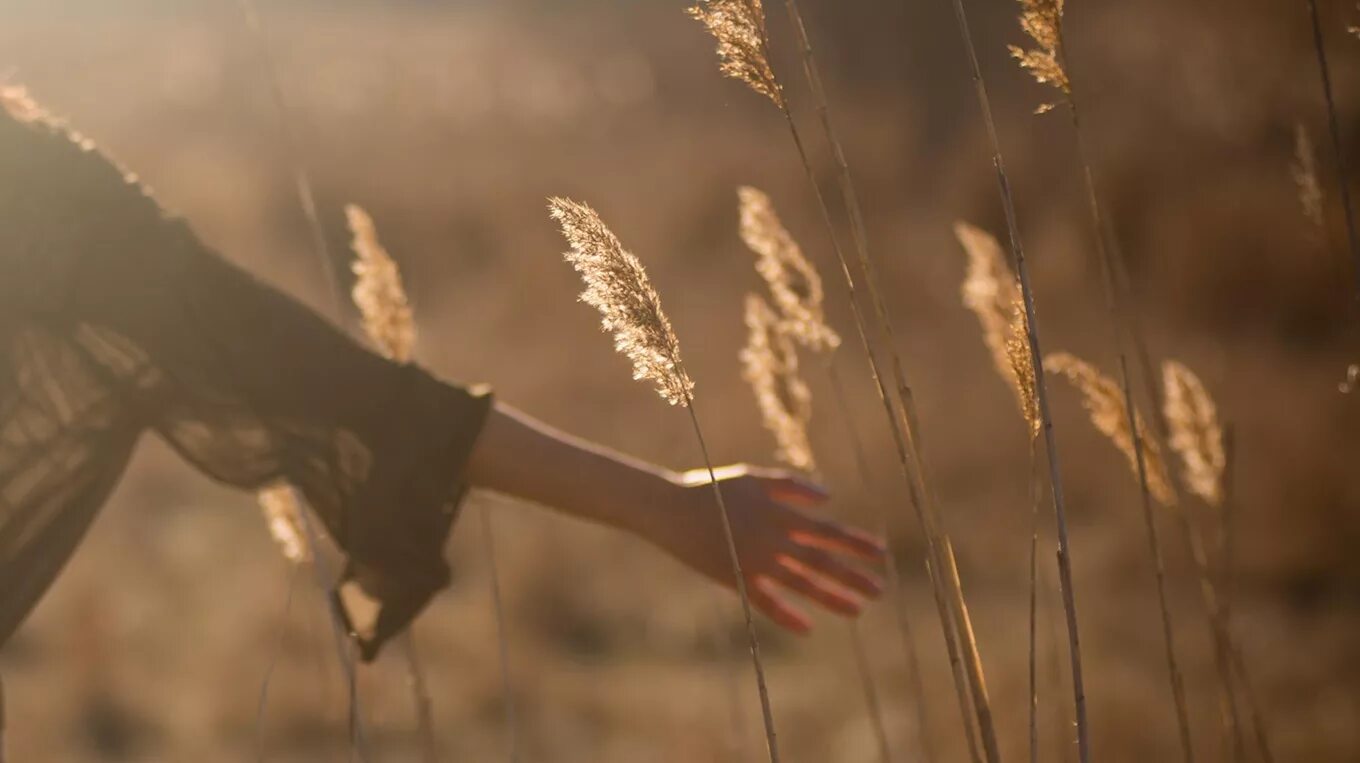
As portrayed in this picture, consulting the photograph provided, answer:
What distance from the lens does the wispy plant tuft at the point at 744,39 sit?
3.05 ft

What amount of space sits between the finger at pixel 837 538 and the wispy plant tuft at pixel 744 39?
16.2 inches

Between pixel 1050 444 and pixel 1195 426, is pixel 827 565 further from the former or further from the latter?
pixel 1195 426

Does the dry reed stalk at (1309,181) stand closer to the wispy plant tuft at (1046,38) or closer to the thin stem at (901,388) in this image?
the wispy plant tuft at (1046,38)

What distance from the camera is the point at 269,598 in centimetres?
423

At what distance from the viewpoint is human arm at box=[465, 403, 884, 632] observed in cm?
116

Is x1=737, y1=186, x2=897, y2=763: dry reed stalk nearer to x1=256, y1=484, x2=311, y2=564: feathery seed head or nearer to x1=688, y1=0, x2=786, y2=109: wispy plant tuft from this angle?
x1=688, y1=0, x2=786, y2=109: wispy plant tuft

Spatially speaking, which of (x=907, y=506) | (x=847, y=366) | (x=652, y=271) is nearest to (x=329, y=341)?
(x=907, y=506)

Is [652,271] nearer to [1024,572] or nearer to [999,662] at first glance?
[1024,572]

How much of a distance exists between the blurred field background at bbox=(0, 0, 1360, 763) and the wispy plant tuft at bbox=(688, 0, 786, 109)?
0.65m

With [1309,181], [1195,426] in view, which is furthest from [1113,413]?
[1309,181]

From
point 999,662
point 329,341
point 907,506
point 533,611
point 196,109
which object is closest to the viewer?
point 329,341

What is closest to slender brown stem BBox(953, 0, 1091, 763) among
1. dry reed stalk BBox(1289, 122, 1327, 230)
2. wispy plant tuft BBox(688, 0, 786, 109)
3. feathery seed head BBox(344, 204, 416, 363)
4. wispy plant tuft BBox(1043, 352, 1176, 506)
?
wispy plant tuft BBox(688, 0, 786, 109)

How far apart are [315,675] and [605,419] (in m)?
1.59

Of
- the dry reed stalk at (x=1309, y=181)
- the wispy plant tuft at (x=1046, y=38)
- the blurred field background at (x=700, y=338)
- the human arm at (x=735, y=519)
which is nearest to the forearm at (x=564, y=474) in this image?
the human arm at (x=735, y=519)
